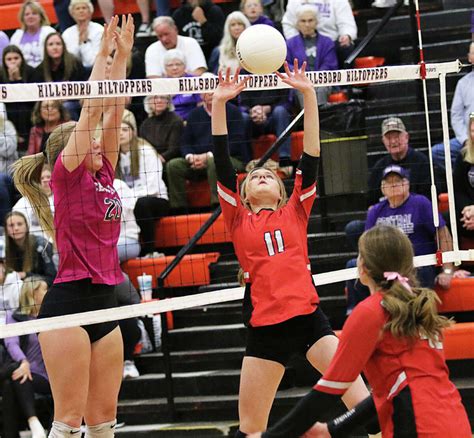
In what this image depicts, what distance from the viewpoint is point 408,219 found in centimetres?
889

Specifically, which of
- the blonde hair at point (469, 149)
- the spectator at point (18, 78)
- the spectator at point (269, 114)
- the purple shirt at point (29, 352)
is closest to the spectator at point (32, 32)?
the spectator at point (18, 78)

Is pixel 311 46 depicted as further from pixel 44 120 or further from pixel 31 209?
pixel 31 209

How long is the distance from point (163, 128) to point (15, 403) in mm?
3294

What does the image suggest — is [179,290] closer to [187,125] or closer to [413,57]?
[187,125]

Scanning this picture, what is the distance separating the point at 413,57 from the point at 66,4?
484 cm

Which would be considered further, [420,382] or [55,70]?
[55,70]

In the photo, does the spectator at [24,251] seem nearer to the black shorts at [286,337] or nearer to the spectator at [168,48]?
the spectator at [168,48]

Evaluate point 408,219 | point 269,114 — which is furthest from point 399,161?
point 269,114

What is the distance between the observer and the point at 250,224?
6.09 meters

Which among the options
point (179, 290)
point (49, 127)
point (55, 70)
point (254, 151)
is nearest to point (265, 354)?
point (179, 290)

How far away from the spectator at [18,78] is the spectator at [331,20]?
2876 mm

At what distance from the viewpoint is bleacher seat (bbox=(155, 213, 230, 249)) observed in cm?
A: 1032

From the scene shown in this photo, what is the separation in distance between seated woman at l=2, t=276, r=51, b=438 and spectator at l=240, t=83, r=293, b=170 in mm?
2601

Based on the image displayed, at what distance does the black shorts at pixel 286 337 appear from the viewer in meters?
5.86
